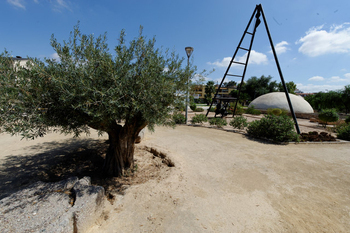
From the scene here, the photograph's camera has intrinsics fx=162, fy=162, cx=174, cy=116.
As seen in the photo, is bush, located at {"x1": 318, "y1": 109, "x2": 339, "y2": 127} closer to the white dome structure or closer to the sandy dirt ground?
the sandy dirt ground

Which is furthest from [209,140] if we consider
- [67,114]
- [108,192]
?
[67,114]

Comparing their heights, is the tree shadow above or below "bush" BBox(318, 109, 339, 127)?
below

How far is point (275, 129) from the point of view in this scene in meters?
8.44

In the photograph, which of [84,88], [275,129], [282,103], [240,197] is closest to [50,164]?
[84,88]

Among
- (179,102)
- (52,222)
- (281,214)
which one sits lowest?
(281,214)

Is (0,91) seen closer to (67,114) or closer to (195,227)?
(67,114)

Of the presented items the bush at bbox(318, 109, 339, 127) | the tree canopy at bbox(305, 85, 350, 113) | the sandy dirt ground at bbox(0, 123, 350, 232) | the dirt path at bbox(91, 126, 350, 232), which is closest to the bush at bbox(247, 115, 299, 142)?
the sandy dirt ground at bbox(0, 123, 350, 232)

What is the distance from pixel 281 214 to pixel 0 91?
539 cm

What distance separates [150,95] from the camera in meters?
3.11

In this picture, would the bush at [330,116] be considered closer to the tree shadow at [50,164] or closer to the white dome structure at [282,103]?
the white dome structure at [282,103]

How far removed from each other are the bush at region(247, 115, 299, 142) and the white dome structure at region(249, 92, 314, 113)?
20.9 meters

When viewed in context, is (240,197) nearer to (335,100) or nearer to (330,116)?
(330,116)

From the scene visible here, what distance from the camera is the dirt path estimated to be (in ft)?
9.33

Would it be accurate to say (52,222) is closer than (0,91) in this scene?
Yes
